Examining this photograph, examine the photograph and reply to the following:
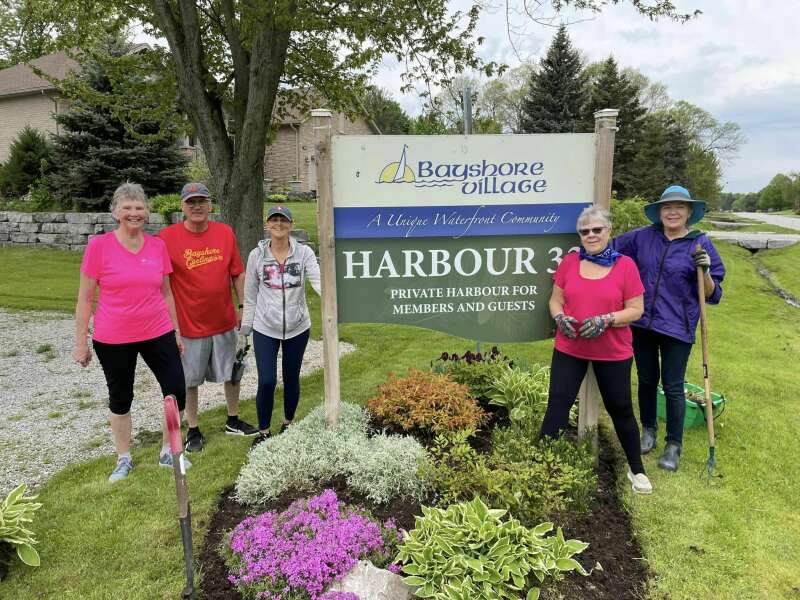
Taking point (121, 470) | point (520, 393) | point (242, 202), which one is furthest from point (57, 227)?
point (520, 393)

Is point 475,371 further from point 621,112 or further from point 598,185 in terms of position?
point 621,112

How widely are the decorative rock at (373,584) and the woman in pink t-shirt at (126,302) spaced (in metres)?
1.99

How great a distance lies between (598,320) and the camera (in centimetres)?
316

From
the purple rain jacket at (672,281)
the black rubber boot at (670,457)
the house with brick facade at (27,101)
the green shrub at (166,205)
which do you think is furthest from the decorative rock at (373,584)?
the house with brick facade at (27,101)

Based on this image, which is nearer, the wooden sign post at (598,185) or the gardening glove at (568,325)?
the gardening glove at (568,325)

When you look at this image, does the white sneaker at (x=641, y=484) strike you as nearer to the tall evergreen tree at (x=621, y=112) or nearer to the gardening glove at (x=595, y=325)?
the gardening glove at (x=595, y=325)

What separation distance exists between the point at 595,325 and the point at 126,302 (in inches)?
116

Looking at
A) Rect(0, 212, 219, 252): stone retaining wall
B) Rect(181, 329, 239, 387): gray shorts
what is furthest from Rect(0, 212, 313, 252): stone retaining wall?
Rect(181, 329, 239, 387): gray shorts

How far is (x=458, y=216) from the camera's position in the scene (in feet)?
12.2

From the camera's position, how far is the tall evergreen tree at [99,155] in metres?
14.8

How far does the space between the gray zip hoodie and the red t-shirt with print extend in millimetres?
265

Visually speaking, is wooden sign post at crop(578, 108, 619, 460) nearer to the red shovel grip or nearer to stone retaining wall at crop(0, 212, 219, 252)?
the red shovel grip

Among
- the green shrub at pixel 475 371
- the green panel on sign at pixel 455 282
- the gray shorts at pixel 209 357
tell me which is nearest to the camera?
the green panel on sign at pixel 455 282

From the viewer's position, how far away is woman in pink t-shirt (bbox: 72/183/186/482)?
11.0ft
